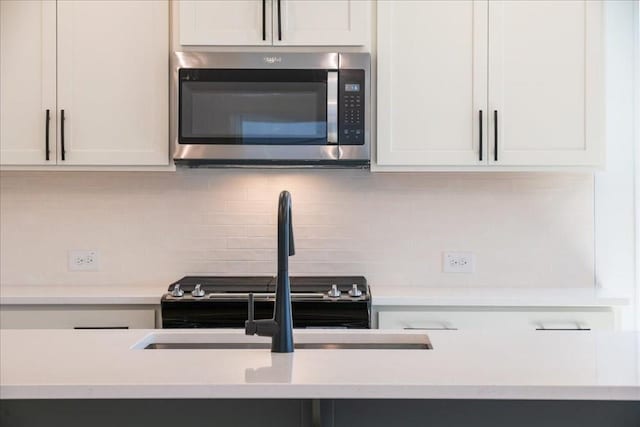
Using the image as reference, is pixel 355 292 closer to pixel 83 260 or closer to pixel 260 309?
pixel 260 309

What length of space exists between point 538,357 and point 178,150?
1.84m

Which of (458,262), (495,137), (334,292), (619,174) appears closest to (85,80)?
(334,292)

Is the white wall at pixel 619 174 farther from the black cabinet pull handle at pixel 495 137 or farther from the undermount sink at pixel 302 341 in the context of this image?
the undermount sink at pixel 302 341

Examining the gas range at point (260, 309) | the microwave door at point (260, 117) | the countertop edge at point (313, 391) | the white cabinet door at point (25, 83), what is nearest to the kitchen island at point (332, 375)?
the countertop edge at point (313, 391)

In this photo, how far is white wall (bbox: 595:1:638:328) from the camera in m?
3.14

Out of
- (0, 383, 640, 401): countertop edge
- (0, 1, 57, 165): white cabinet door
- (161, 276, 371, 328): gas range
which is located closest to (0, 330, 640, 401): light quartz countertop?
(0, 383, 640, 401): countertop edge

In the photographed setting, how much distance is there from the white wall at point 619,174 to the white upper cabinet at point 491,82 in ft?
1.32

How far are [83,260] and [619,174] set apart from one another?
2741mm

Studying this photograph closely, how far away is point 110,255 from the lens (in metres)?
3.23

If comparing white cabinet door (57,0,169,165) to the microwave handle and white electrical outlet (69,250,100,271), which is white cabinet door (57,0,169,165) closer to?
white electrical outlet (69,250,100,271)

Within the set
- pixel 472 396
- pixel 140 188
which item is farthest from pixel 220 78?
pixel 472 396

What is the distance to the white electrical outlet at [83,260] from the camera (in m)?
3.23

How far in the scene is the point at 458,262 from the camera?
3207mm

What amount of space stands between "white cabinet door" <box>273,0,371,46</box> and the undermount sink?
4.93 feet
